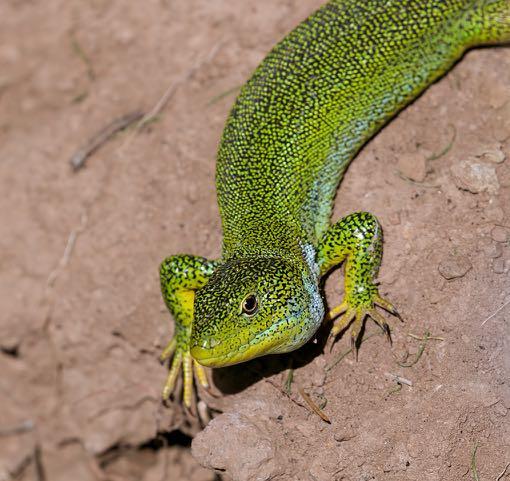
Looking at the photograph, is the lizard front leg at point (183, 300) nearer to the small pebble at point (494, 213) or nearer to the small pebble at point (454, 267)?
the small pebble at point (454, 267)

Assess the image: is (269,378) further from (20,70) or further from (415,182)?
(20,70)

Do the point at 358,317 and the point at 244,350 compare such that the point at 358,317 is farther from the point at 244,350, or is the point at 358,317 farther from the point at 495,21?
the point at 495,21

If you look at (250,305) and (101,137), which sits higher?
(101,137)

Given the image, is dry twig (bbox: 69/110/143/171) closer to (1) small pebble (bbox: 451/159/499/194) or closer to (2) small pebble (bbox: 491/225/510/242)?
(1) small pebble (bbox: 451/159/499/194)

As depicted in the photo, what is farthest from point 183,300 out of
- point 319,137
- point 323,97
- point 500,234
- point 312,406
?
point 500,234

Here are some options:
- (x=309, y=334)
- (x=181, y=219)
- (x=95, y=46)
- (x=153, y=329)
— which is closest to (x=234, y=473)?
(x=309, y=334)

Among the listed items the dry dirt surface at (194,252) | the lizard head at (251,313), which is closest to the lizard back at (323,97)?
the dry dirt surface at (194,252)

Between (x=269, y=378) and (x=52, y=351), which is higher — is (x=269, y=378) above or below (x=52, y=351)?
above
